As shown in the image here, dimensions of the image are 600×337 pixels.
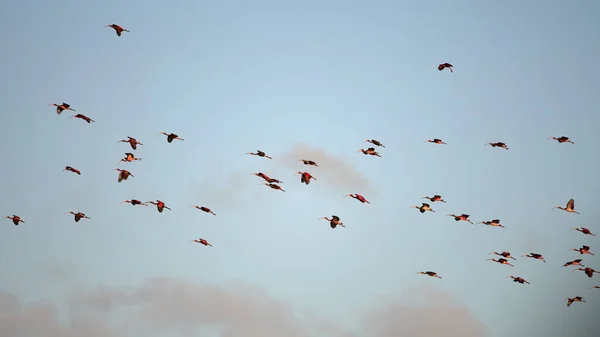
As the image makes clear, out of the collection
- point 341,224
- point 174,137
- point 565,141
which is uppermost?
point 565,141

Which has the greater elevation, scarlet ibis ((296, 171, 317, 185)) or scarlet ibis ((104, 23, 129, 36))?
scarlet ibis ((104, 23, 129, 36))

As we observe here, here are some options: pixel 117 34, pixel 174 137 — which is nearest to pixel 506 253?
pixel 174 137

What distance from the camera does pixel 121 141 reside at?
106 meters

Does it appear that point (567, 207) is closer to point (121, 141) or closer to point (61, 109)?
point (121, 141)

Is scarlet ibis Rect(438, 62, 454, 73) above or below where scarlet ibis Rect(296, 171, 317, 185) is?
above

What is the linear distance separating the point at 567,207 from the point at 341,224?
2510 cm

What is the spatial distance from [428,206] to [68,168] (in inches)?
1644

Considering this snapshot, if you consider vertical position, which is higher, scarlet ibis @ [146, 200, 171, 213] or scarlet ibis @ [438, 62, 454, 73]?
scarlet ibis @ [438, 62, 454, 73]

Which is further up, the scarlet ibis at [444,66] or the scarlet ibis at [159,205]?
the scarlet ibis at [444,66]

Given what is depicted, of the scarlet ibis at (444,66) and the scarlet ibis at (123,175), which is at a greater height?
the scarlet ibis at (444,66)

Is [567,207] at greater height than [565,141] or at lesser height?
lesser

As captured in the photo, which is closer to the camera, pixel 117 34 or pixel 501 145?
pixel 117 34

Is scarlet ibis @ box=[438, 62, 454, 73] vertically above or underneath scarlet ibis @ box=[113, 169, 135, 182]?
above

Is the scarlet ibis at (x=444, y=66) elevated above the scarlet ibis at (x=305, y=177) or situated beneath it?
elevated above
